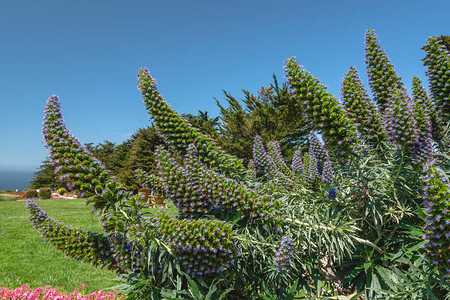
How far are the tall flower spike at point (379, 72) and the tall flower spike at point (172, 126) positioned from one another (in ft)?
5.18

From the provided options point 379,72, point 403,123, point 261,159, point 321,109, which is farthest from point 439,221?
point 261,159

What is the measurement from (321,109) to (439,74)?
4.49 feet

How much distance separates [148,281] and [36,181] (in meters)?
54.5

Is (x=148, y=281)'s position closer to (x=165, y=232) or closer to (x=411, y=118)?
(x=165, y=232)

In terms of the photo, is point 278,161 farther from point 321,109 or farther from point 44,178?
point 44,178

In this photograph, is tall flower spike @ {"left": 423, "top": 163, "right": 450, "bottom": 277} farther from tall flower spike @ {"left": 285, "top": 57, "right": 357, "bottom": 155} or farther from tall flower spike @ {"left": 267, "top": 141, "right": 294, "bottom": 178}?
tall flower spike @ {"left": 267, "top": 141, "right": 294, "bottom": 178}

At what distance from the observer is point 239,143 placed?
20.3 meters

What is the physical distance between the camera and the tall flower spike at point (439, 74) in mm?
2348

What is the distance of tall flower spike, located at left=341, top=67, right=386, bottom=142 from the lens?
2.31 meters

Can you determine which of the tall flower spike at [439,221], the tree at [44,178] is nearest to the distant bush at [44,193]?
the tree at [44,178]

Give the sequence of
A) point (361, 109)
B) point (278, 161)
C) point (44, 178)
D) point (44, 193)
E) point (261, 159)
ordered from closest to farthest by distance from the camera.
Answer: point (361, 109)
point (261, 159)
point (278, 161)
point (44, 193)
point (44, 178)

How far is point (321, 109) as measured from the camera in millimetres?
1937

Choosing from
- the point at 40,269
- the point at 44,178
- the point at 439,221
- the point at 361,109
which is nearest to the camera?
the point at 439,221

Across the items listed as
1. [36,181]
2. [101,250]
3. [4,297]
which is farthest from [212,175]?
[36,181]
